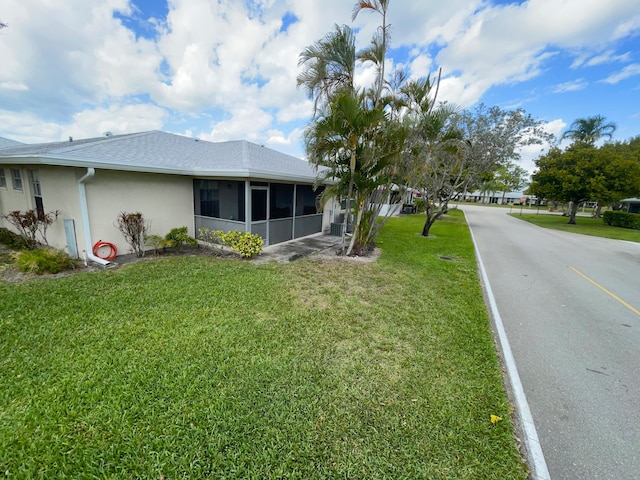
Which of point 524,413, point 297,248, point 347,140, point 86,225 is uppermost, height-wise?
point 347,140

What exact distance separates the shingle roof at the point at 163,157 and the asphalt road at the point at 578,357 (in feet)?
23.9

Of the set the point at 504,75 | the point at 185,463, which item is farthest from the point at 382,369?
the point at 504,75

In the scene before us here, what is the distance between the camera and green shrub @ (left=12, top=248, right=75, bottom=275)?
237 inches

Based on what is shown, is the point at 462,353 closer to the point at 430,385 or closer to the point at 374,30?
the point at 430,385

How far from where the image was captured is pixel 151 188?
816 centimetres

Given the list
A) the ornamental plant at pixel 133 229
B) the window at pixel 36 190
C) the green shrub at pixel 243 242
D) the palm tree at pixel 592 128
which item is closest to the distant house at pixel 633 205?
the palm tree at pixel 592 128

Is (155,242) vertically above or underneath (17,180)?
underneath

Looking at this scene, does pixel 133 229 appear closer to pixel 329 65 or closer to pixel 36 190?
pixel 36 190

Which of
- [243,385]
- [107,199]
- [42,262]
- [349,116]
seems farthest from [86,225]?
[349,116]

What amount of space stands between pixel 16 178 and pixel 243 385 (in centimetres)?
1168

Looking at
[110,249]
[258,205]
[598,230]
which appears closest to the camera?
[110,249]

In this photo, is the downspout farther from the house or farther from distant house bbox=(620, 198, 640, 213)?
distant house bbox=(620, 198, 640, 213)

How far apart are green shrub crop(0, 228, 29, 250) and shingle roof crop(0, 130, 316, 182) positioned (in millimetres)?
2510

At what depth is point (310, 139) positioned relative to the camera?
748 cm
